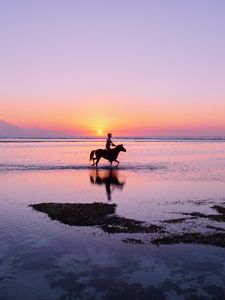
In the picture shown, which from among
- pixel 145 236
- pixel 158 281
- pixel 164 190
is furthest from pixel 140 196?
pixel 158 281

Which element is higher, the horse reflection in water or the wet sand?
the horse reflection in water

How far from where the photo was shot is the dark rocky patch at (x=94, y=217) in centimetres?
1437

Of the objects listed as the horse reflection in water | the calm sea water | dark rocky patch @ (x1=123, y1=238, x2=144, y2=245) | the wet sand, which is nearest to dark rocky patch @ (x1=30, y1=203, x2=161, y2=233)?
the wet sand

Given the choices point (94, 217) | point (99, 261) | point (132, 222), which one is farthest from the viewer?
point (94, 217)

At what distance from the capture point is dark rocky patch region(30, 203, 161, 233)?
14367 mm

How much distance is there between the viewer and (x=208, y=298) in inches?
339

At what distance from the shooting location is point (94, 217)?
16.1 m

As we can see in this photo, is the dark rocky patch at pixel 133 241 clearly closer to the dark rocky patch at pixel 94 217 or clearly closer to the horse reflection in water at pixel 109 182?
the dark rocky patch at pixel 94 217

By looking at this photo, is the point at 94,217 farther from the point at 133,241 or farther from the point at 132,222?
the point at 133,241

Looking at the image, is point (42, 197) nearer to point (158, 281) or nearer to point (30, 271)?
point (30, 271)

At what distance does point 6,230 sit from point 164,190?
11787mm

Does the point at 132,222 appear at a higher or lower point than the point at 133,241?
higher

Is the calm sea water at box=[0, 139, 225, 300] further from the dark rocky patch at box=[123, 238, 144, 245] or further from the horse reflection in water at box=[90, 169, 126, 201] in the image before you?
the horse reflection in water at box=[90, 169, 126, 201]

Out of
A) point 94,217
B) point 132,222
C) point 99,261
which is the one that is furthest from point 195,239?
point 94,217
